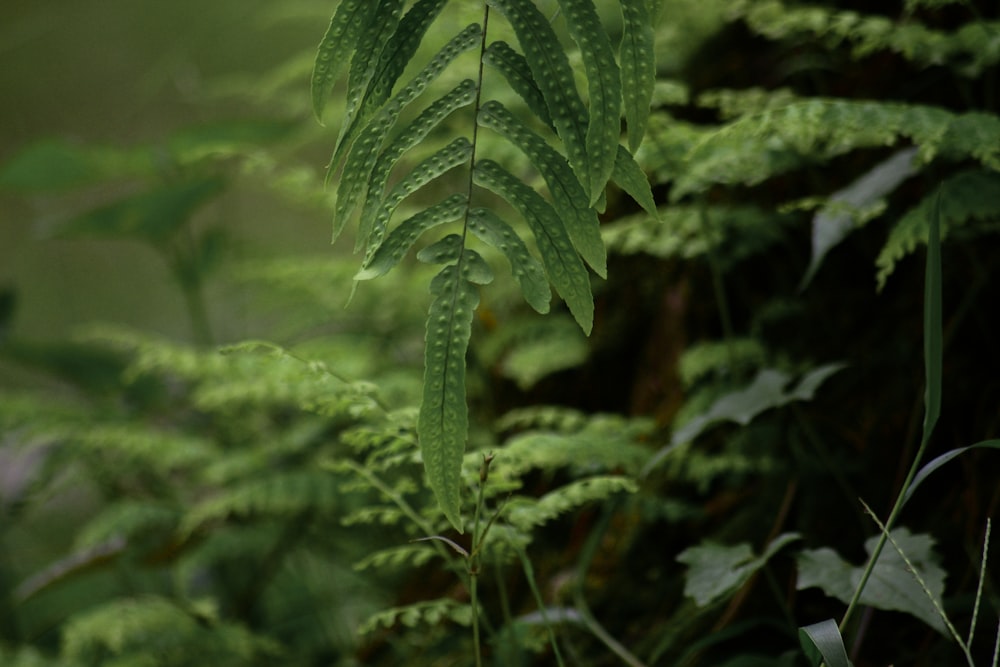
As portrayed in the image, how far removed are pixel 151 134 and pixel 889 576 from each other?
15.2 ft

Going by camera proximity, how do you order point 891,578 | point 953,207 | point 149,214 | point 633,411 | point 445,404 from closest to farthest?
point 445,404
point 891,578
point 953,207
point 633,411
point 149,214

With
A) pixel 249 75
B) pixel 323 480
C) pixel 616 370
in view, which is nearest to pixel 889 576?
pixel 616 370

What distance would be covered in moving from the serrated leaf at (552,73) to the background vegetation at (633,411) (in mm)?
86

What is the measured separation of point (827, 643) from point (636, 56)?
428mm

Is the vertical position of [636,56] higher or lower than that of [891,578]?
higher

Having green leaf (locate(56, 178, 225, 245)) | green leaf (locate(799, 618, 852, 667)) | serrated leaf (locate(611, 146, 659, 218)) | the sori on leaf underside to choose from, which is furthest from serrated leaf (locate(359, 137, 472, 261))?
green leaf (locate(56, 178, 225, 245))

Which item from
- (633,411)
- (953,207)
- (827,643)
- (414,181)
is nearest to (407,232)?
(414,181)

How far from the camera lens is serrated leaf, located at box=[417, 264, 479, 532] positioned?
511 mm

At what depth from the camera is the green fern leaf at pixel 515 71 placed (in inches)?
22.3

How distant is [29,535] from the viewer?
2.76m

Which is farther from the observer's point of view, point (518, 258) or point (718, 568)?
point (718, 568)

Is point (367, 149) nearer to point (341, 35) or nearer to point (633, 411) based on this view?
point (341, 35)

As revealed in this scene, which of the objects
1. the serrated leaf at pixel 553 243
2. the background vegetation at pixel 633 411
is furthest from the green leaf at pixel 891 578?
the serrated leaf at pixel 553 243

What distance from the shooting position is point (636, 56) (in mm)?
530
